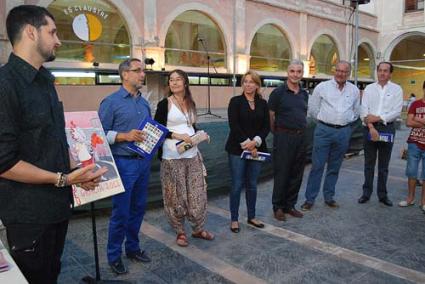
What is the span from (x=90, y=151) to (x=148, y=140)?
807 millimetres

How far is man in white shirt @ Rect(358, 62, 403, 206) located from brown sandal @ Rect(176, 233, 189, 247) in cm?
287

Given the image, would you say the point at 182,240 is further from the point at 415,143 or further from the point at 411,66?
the point at 411,66

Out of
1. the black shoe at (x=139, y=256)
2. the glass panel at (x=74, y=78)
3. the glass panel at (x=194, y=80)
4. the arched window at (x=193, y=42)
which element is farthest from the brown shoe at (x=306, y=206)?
the glass panel at (x=194, y=80)

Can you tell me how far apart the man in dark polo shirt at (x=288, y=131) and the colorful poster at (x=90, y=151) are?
264 centimetres

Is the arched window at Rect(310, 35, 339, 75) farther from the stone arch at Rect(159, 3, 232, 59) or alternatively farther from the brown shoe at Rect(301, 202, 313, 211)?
the brown shoe at Rect(301, 202, 313, 211)

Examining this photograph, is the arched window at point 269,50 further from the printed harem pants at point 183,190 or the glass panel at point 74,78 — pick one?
the printed harem pants at point 183,190

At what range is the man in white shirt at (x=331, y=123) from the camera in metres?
5.07

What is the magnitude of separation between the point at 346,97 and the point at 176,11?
13.3m

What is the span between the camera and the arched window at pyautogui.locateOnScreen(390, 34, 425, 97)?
101 feet

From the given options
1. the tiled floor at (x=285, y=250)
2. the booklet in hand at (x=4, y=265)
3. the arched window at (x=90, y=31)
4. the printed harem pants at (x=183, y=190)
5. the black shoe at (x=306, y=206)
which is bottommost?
the tiled floor at (x=285, y=250)

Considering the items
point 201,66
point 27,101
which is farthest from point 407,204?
point 201,66

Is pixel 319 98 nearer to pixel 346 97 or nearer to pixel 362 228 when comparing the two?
pixel 346 97

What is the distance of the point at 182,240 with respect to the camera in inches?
155

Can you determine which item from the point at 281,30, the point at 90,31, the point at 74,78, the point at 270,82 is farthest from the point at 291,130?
the point at 281,30
